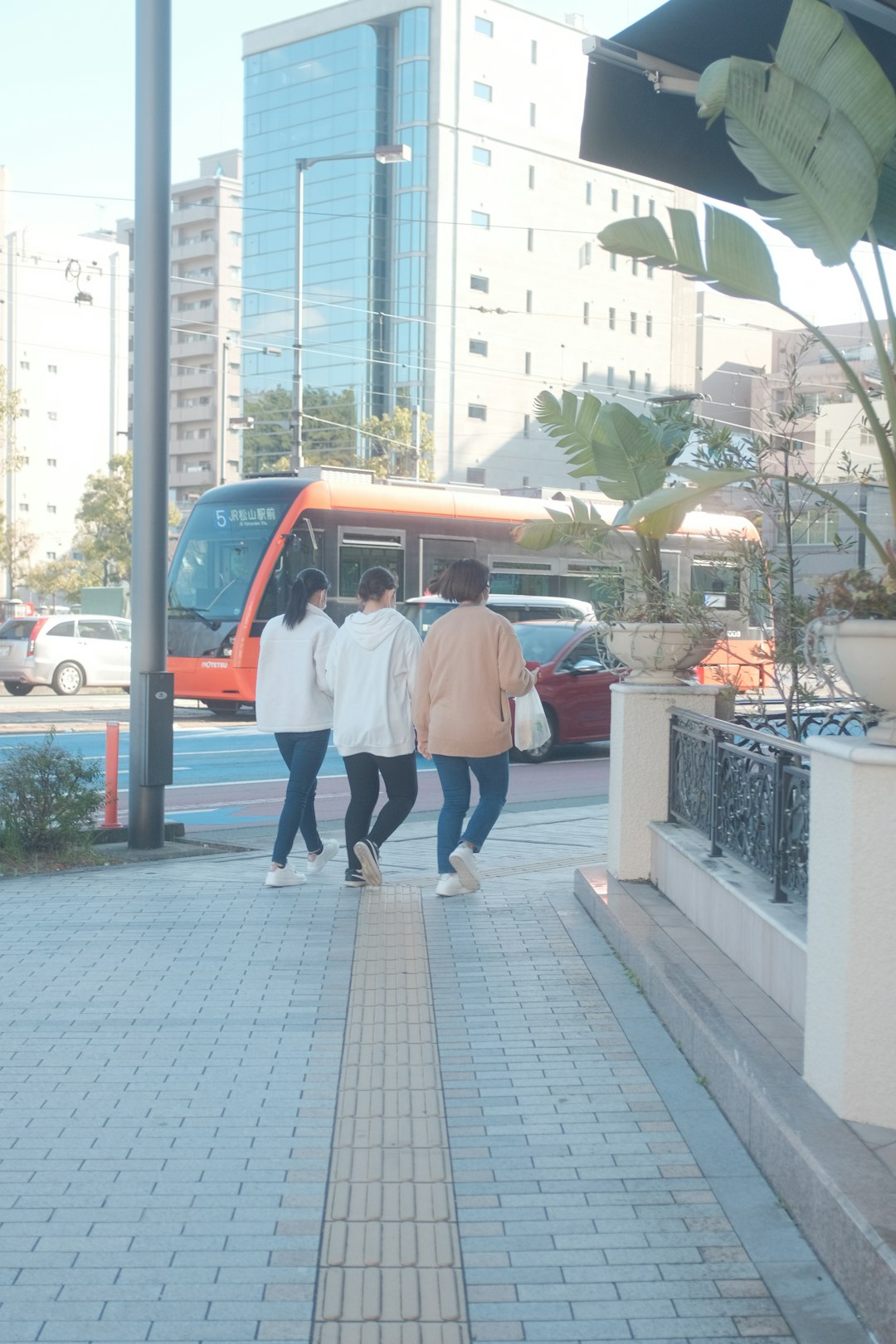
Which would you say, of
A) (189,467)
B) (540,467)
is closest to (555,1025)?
(540,467)

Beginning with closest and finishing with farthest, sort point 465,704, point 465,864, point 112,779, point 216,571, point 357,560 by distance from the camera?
point 465,704 → point 465,864 → point 112,779 → point 216,571 → point 357,560

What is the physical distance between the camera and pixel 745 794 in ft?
19.9

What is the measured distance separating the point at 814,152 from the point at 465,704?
4.33 m

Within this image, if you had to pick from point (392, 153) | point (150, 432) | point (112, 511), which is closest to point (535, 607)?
point (392, 153)

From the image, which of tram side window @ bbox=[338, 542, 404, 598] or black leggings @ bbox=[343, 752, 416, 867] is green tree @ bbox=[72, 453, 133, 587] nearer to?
tram side window @ bbox=[338, 542, 404, 598]

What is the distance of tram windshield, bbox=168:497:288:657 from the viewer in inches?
890

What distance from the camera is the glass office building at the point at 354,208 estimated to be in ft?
258

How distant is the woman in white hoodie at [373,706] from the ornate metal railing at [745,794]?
1.69 metres

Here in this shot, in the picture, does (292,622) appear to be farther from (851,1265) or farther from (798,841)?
(851,1265)

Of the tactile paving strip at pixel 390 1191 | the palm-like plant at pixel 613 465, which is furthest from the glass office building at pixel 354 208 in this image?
the tactile paving strip at pixel 390 1191

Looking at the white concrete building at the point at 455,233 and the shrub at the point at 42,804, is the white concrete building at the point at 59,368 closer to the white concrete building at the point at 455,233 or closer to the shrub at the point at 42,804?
the white concrete building at the point at 455,233

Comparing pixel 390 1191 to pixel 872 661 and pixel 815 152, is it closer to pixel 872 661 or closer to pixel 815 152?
pixel 872 661

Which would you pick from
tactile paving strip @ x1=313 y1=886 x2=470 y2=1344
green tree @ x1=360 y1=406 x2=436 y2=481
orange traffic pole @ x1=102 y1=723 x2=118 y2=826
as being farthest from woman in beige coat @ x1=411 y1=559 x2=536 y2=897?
green tree @ x1=360 y1=406 x2=436 y2=481

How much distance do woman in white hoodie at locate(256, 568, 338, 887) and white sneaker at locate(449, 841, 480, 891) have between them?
3.07 ft
